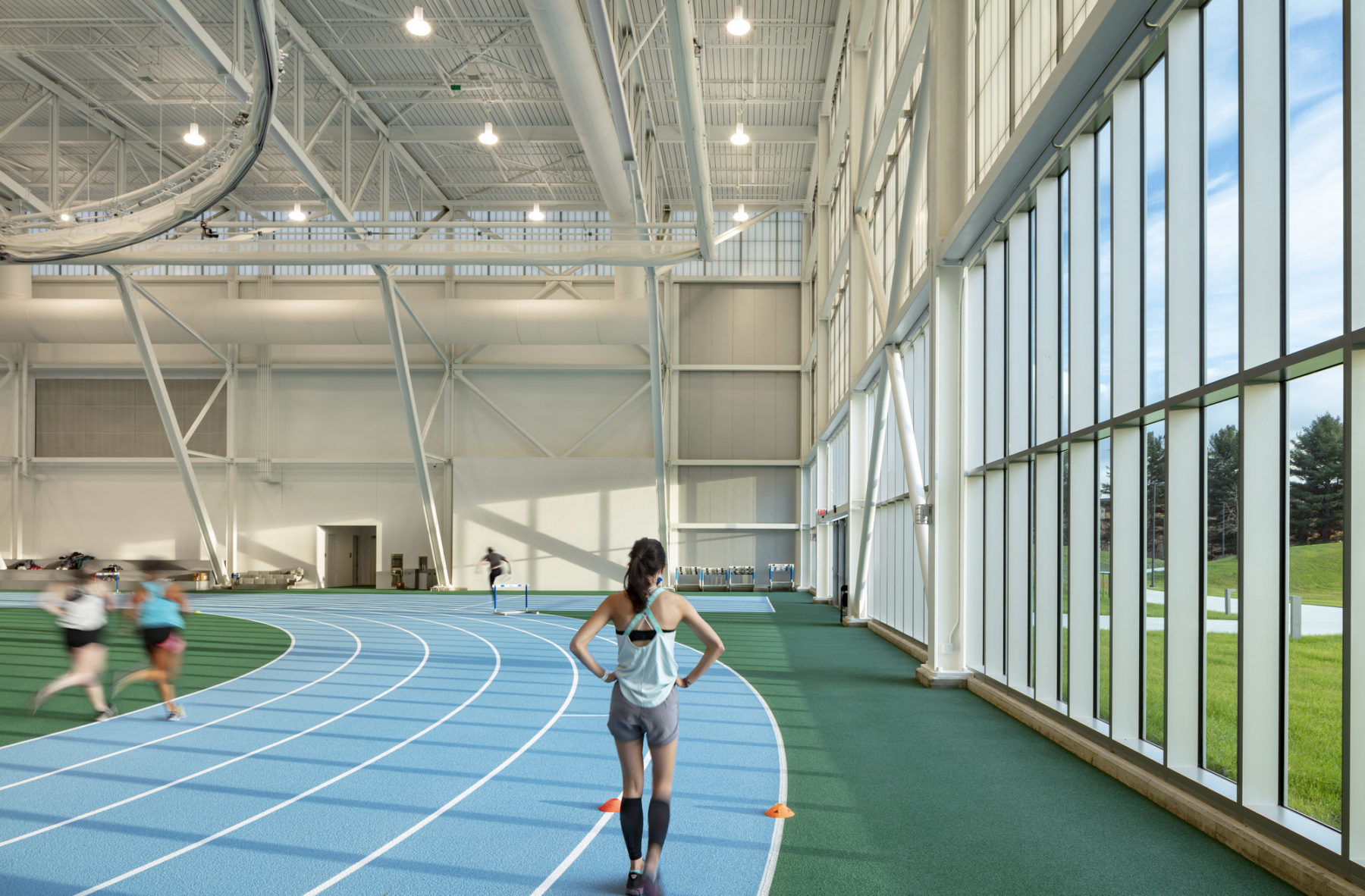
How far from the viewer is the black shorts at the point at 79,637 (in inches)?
453

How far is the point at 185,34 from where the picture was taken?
1681 centimetres

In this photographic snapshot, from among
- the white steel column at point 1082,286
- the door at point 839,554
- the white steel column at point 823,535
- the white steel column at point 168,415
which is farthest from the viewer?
the white steel column at point 823,535

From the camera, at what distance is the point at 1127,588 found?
853 centimetres

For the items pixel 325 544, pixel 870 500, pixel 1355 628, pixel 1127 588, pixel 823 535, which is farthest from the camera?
pixel 325 544

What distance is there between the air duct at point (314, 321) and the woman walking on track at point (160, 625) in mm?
23446

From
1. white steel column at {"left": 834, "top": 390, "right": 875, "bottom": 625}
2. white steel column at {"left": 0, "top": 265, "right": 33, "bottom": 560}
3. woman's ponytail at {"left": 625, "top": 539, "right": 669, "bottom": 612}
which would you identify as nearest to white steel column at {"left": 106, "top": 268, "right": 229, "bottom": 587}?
white steel column at {"left": 0, "top": 265, "right": 33, "bottom": 560}

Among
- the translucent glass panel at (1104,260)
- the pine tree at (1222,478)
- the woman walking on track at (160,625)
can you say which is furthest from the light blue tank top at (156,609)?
the pine tree at (1222,478)

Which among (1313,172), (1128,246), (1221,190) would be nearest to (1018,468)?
(1128,246)

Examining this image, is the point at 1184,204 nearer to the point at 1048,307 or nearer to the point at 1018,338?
the point at 1048,307

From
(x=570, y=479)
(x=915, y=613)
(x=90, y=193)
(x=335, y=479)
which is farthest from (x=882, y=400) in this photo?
(x=90, y=193)

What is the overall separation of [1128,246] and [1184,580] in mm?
3159

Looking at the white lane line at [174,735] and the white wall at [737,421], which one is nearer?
the white lane line at [174,735]

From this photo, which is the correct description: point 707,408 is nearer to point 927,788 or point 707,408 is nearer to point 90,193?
point 90,193

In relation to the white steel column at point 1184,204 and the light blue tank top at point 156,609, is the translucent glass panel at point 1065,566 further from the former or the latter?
the light blue tank top at point 156,609
